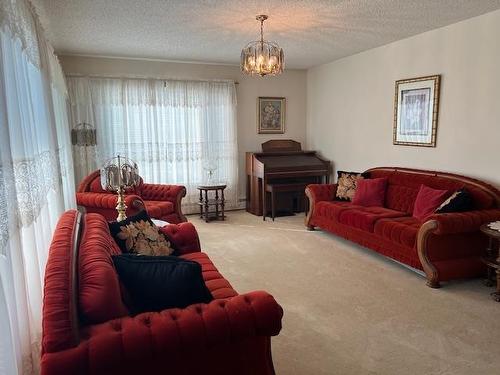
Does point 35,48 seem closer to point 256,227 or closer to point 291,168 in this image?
point 256,227

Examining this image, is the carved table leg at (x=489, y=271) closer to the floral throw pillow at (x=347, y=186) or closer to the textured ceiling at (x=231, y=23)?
the floral throw pillow at (x=347, y=186)

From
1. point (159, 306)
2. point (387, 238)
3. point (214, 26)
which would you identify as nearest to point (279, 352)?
point (159, 306)

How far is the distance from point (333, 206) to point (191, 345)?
138 inches

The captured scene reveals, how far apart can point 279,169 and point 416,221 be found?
2404mm

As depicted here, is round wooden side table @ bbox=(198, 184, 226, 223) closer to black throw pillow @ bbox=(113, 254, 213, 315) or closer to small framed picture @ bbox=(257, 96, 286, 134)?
small framed picture @ bbox=(257, 96, 286, 134)

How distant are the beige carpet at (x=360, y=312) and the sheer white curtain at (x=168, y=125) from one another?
186 centimetres

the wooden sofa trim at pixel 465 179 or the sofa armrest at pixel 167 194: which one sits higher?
the wooden sofa trim at pixel 465 179

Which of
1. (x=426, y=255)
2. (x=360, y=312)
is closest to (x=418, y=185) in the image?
(x=426, y=255)

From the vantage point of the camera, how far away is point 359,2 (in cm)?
315

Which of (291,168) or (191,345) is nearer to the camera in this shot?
(191,345)

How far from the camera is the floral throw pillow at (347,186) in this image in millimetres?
4891

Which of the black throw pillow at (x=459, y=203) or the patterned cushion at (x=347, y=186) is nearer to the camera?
the black throw pillow at (x=459, y=203)

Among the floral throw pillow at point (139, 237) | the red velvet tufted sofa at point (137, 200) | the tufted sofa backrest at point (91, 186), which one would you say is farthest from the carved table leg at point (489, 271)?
the tufted sofa backrest at point (91, 186)

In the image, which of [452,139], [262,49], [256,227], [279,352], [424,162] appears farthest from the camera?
[256,227]
